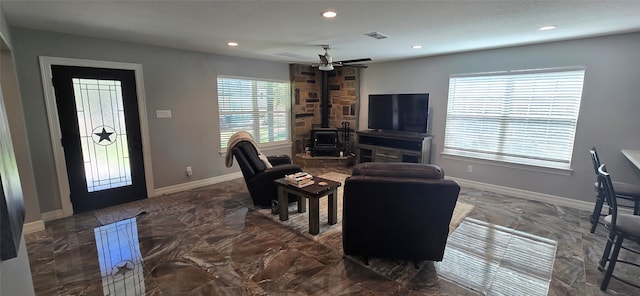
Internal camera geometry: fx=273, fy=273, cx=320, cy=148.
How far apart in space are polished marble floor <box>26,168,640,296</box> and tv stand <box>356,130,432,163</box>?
59.8 inches

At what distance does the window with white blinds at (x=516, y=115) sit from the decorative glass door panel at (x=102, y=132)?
5.37m

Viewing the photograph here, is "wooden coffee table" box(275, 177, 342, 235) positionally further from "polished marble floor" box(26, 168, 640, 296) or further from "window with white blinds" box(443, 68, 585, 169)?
"window with white blinds" box(443, 68, 585, 169)

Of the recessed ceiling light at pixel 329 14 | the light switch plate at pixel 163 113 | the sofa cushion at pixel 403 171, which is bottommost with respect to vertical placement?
the sofa cushion at pixel 403 171

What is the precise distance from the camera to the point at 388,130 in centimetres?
568

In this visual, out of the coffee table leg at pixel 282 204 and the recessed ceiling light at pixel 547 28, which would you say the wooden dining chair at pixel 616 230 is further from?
the coffee table leg at pixel 282 204

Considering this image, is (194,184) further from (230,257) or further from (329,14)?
(329,14)

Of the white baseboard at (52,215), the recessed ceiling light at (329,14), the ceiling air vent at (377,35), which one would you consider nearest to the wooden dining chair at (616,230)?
the ceiling air vent at (377,35)

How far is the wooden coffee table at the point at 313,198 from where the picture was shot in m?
3.08

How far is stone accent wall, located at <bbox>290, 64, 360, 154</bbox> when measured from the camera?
633 cm

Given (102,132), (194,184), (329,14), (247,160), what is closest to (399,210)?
(329,14)

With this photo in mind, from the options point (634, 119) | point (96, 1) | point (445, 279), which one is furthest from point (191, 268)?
point (634, 119)

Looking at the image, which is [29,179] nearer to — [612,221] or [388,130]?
[388,130]

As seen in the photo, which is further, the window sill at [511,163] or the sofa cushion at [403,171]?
the window sill at [511,163]

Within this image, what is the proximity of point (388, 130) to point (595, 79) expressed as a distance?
10.1 ft
